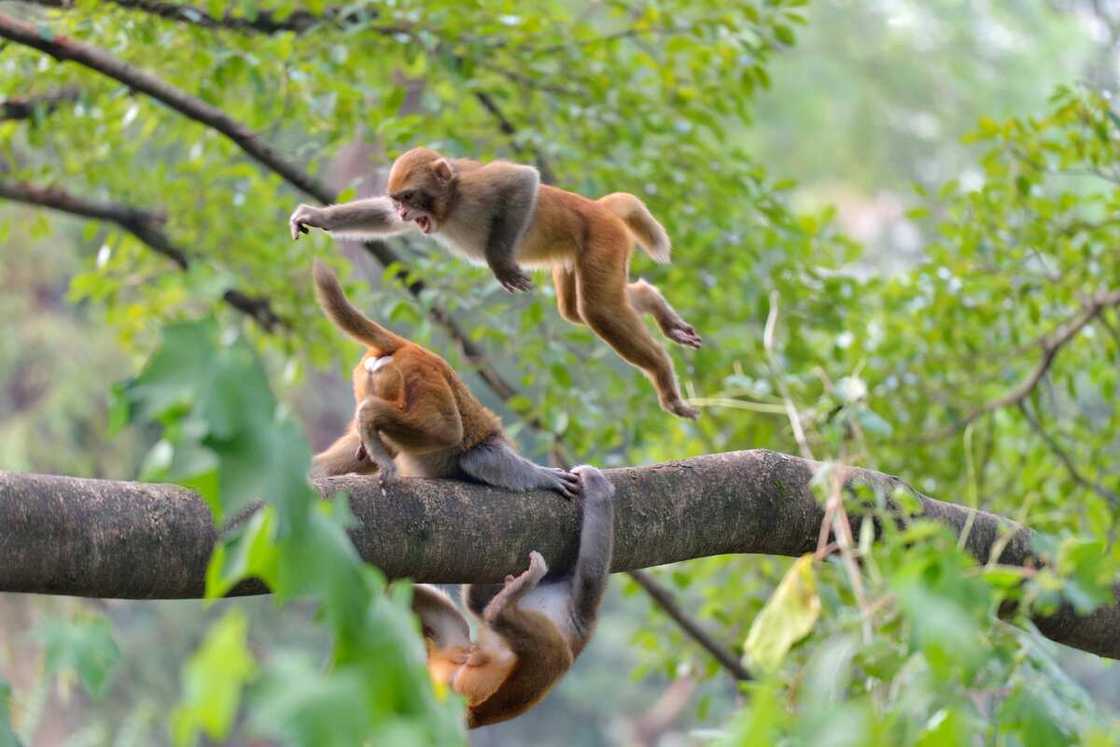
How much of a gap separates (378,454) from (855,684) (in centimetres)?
123

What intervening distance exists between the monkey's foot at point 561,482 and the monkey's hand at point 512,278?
0.49m

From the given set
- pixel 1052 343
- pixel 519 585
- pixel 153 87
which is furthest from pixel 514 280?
pixel 1052 343

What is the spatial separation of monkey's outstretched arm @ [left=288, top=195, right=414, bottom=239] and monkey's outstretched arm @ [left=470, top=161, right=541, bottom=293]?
24 cm

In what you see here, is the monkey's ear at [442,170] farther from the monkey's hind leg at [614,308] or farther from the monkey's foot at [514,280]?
the monkey's hind leg at [614,308]

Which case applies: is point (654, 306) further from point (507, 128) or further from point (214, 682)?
point (214, 682)

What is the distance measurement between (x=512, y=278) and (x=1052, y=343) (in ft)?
9.79

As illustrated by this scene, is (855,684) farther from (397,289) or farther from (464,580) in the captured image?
(397,289)

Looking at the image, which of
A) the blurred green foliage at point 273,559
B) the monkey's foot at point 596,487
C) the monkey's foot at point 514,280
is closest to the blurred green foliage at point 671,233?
the monkey's foot at point 596,487

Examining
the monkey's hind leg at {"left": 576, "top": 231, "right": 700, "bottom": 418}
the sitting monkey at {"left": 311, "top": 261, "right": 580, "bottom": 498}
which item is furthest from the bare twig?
the sitting monkey at {"left": 311, "top": 261, "right": 580, "bottom": 498}

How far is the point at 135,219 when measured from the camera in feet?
20.7

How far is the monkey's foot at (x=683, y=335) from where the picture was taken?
12.9 feet

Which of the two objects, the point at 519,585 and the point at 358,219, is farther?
the point at 358,219

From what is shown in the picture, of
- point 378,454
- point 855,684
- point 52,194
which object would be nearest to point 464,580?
point 378,454

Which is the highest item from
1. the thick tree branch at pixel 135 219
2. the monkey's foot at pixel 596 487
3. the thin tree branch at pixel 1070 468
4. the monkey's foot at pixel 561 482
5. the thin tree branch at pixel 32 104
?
the monkey's foot at pixel 596 487
